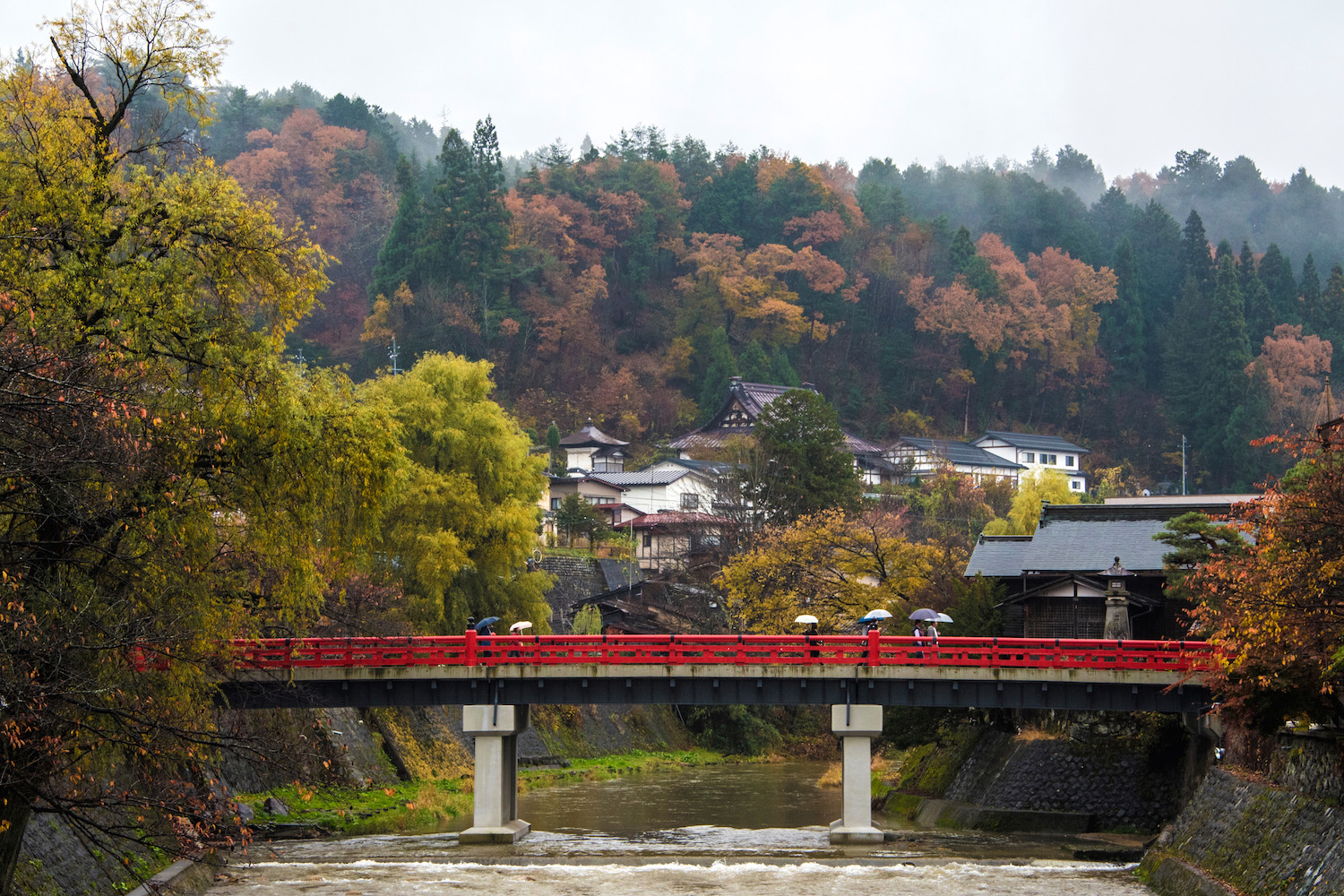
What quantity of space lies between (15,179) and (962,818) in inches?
956

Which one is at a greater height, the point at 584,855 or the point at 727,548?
the point at 727,548

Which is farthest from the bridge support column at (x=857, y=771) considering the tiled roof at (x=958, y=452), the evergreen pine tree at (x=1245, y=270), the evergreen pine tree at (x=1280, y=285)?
the evergreen pine tree at (x=1280, y=285)

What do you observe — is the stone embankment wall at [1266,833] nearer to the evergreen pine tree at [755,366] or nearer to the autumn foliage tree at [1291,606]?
the autumn foliage tree at [1291,606]

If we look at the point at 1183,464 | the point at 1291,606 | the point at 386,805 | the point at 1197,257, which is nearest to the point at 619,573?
the point at 386,805

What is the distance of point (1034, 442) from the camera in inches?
3644

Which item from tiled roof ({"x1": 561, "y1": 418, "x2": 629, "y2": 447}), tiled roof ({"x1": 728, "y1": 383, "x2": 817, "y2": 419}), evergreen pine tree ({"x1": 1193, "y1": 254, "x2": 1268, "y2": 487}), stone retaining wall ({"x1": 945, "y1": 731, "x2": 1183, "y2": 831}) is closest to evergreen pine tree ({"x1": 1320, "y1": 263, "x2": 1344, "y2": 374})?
evergreen pine tree ({"x1": 1193, "y1": 254, "x2": 1268, "y2": 487})

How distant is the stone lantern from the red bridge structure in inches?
176

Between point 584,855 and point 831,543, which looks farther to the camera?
point 831,543

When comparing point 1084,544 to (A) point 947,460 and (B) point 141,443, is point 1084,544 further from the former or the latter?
(A) point 947,460

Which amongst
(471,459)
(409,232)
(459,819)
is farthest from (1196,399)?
(459,819)

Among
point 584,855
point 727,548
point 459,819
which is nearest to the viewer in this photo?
point 584,855

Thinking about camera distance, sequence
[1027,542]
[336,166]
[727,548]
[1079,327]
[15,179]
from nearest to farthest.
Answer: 1. [15,179]
2. [1027,542]
3. [727,548]
4. [1079,327]
5. [336,166]

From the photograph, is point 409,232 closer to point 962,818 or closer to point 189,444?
point 962,818

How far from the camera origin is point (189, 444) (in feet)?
51.5
